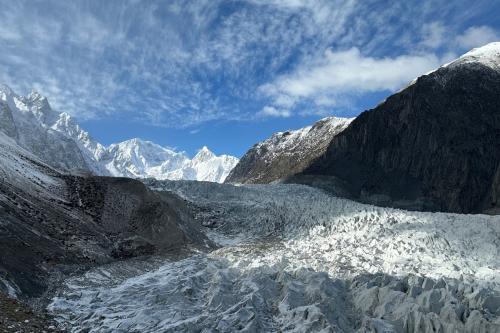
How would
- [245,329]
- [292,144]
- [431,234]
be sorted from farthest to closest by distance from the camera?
[292,144]
[431,234]
[245,329]

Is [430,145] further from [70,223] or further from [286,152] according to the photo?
[70,223]

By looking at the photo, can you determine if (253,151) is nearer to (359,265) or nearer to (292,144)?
(292,144)

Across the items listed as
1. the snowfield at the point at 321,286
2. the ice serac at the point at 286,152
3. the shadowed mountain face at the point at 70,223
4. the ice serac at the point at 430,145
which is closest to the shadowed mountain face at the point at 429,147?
the ice serac at the point at 430,145

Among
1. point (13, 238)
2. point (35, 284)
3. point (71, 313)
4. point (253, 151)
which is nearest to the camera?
point (71, 313)

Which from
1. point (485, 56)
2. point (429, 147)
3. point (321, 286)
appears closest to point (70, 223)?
point (321, 286)

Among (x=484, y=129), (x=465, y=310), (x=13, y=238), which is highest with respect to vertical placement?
(x=484, y=129)

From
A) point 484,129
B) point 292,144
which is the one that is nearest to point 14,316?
point 484,129

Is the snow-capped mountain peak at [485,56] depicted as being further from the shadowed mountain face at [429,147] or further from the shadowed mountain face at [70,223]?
the shadowed mountain face at [70,223]
